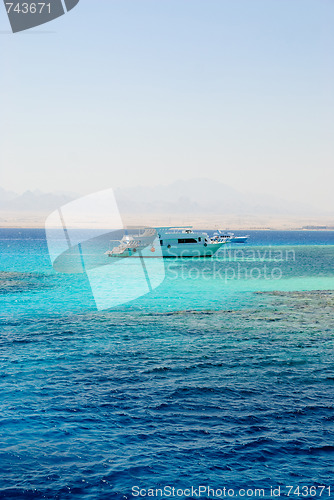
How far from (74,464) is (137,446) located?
5.38 feet

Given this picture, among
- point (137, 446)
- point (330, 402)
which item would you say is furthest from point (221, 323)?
point (137, 446)

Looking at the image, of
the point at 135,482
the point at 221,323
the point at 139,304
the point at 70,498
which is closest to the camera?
the point at 70,498

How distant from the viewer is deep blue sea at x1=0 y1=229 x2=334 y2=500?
10.3 m

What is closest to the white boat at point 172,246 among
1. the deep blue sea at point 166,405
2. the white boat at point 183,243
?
the white boat at point 183,243

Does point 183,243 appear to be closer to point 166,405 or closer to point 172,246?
point 172,246

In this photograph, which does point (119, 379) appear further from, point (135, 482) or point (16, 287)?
point (16, 287)

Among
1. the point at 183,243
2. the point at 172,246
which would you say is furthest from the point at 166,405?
the point at 172,246

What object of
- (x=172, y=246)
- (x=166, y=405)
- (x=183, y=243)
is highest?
(x=166, y=405)

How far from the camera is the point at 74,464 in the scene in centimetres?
1087

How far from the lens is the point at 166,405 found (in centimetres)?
1426

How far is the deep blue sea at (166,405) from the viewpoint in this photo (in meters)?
10.3

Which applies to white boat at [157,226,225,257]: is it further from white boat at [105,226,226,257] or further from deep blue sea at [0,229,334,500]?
deep blue sea at [0,229,334,500]

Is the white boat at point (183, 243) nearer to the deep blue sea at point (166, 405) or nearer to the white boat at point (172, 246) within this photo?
the white boat at point (172, 246)

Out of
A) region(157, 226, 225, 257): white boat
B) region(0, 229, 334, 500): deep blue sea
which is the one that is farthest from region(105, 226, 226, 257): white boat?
region(0, 229, 334, 500): deep blue sea
